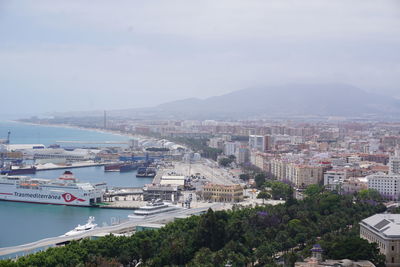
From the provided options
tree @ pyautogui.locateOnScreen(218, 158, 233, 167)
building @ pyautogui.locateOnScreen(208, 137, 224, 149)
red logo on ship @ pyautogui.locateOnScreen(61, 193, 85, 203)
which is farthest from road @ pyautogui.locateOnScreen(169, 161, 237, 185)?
building @ pyautogui.locateOnScreen(208, 137, 224, 149)

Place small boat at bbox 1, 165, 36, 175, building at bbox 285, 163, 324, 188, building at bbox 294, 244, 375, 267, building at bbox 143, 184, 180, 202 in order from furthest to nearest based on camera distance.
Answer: small boat at bbox 1, 165, 36, 175
building at bbox 285, 163, 324, 188
building at bbox 143, 184, 180, 202
building at bbox 294, 244, 375, 267

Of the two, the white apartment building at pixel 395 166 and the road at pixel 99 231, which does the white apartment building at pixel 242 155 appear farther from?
the road at pixel 99 231

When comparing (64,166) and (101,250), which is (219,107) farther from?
(101,250)

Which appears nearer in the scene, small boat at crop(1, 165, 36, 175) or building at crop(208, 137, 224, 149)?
small boat at crop(1, 165, 36, 175)

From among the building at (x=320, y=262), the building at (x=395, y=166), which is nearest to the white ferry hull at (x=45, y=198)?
the building at (x=395, y=166)

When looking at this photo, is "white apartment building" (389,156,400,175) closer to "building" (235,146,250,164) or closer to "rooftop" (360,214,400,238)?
"rooftop" (360,214,400,238)

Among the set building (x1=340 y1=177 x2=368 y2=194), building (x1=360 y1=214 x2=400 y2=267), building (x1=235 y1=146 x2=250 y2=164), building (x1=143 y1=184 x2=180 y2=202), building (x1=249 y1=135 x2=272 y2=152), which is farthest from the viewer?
building (x1=249 y1=135 x2=272 y2=152)
